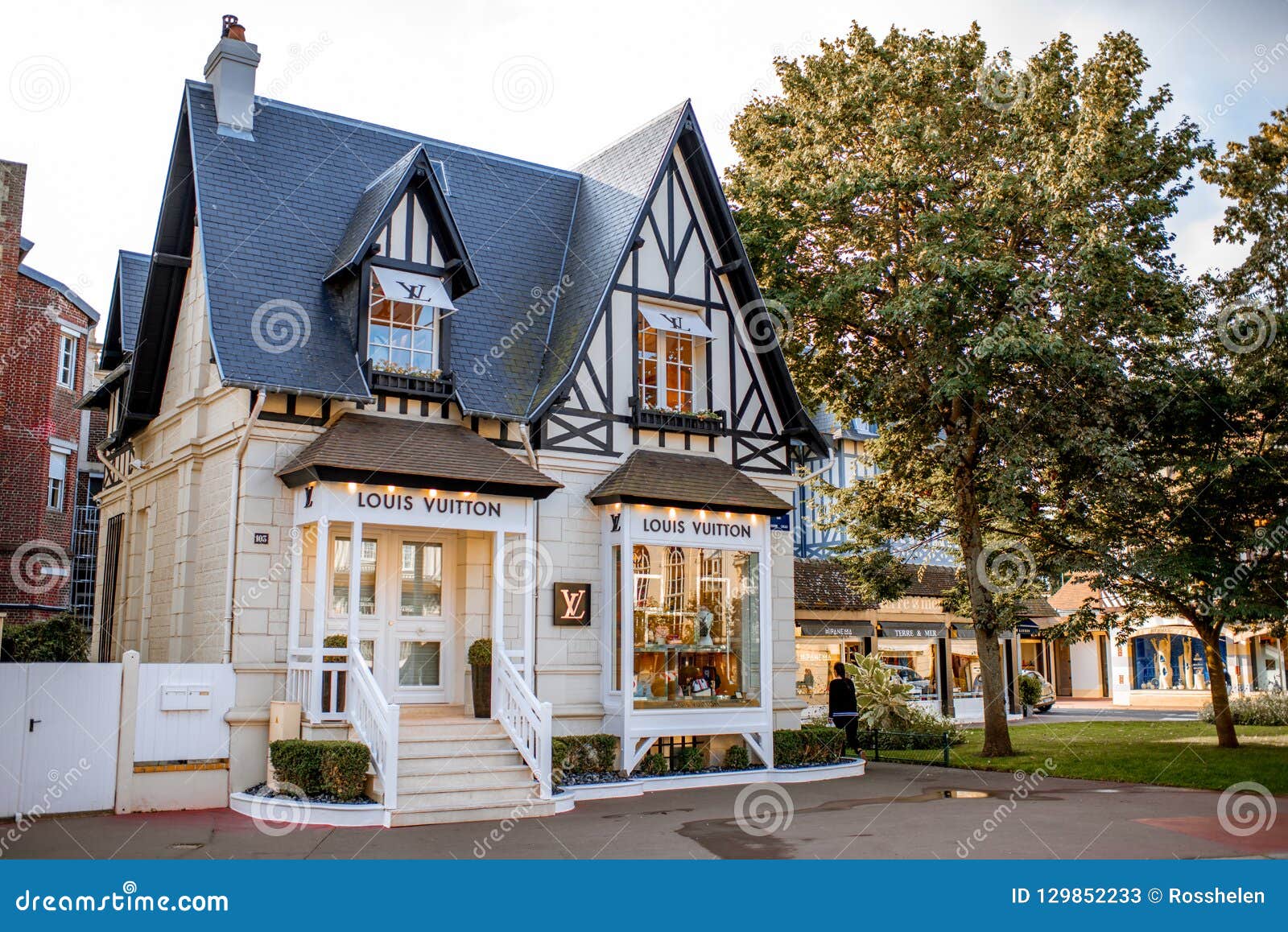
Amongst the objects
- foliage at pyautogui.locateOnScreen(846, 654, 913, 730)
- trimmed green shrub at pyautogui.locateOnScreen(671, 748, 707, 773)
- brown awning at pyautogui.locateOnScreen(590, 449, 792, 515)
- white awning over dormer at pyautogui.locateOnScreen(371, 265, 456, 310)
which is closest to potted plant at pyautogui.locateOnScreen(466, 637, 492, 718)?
brown awning at pyautogui.locateOnScreen(590, 449, 792, 515)

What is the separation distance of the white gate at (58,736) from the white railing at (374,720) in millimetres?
2587

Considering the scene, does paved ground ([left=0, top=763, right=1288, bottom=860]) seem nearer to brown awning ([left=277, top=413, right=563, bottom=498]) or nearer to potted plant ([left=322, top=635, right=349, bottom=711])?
potted plant ([left=322, top=635, right=349, bottom=711])

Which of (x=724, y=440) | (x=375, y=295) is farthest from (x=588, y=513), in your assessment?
(x=375, y=295)

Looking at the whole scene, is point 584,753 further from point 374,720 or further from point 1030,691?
point 1030,691

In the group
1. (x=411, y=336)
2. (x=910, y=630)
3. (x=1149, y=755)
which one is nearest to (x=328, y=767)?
(x=411, y=336)

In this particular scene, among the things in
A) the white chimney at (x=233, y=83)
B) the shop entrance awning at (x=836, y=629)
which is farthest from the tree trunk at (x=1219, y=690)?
the white chimney at (x=233, y=83)

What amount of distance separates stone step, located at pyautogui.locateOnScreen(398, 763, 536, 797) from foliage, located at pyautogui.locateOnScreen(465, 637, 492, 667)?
1.45m

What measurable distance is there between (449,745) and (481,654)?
133 cm

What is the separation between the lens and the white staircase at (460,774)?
39.7 feet

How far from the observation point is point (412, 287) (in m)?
15.2

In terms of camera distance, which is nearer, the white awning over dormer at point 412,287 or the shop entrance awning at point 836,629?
the white awning over dormer at point 412,287

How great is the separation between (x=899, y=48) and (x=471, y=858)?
15.7m

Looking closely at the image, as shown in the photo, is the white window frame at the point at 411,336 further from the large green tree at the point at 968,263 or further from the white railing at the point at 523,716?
the large green tree at the point at 968,263

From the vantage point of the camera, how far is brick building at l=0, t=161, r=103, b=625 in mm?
25844
